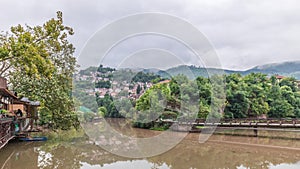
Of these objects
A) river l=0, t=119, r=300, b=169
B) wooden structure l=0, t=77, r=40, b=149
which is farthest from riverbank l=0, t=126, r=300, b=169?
wooden structure l=0, t=77, r=40, b=149

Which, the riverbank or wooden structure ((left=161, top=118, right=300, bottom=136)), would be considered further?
wooden structure ((left=161, top=118, right=300, bottom=136))

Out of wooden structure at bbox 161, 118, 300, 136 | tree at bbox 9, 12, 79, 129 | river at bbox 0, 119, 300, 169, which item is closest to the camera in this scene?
river at bbox 0, 119, 300, 169

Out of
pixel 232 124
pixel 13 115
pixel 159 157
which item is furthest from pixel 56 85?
pixel 232 124

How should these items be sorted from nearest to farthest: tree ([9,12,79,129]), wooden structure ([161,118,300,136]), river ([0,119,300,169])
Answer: river ([0,119,300,169]), tree ([9,12,79,129]), wooden structure ([161,118,300,136])

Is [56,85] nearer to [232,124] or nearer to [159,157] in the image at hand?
[159,157]

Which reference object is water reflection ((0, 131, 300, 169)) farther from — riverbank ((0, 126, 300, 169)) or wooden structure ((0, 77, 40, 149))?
wooden structure ((0, 77, 40, 149))

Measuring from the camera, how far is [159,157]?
975 cm

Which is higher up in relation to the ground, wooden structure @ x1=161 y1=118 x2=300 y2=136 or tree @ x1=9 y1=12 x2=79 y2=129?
tree @ x1=9 y1=12 x2=79 y2=129

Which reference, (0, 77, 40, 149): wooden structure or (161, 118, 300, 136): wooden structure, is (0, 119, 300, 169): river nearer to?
(0, 77, 40, 149): wooden structure

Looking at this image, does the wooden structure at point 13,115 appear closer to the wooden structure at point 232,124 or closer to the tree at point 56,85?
the tree at point 56,85

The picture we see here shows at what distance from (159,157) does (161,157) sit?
0.25 ft

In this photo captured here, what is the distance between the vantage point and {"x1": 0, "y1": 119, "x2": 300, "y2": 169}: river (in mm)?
8531

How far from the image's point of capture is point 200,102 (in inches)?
719

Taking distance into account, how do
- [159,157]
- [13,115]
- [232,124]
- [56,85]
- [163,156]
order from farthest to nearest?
[232,124] < [56,85] < [13,115] < [163,156] < [159,157]
